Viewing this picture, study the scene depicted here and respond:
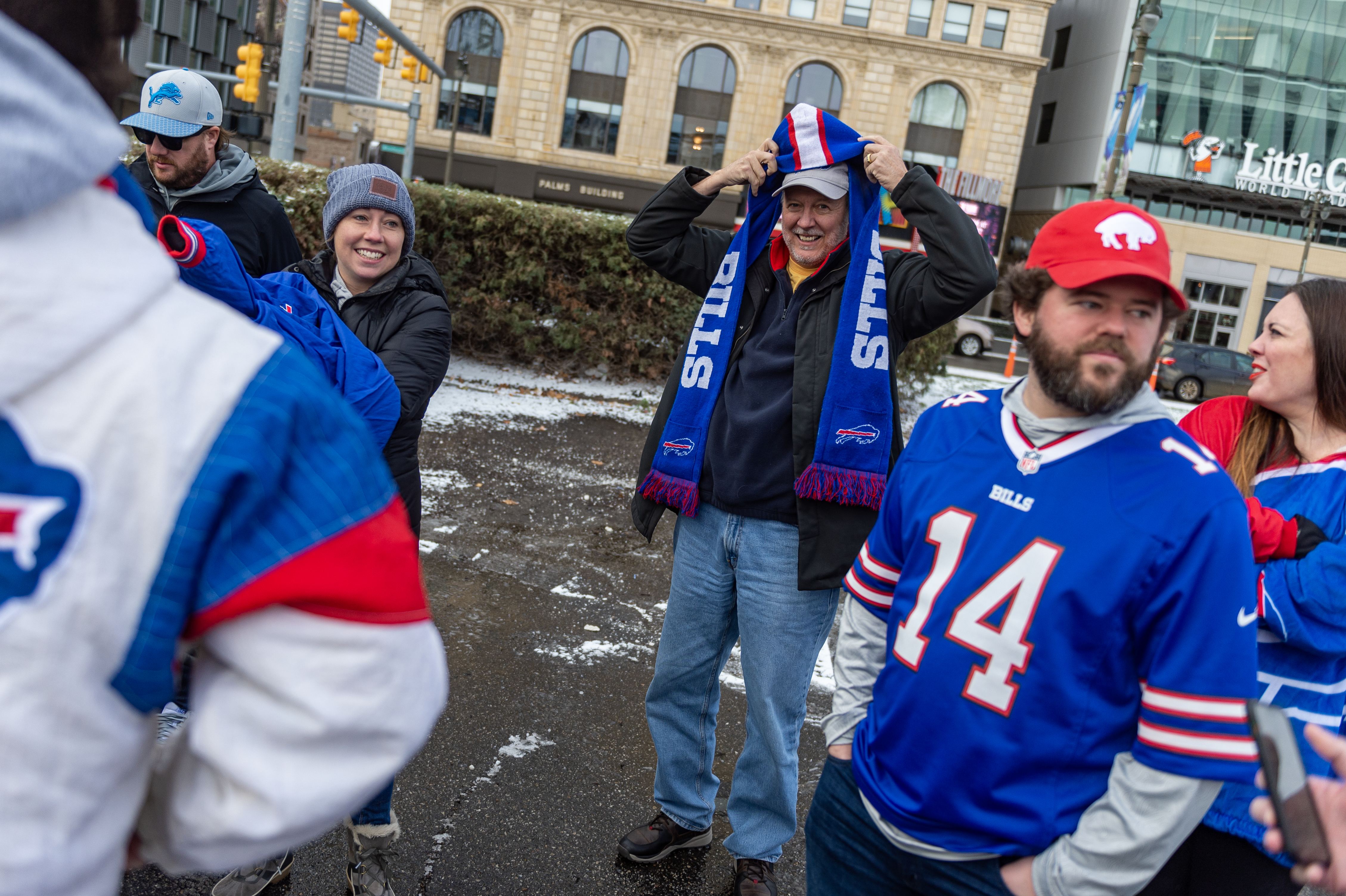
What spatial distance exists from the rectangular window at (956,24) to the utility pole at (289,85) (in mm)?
38866

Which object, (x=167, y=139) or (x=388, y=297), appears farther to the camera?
(x=167, y=139)

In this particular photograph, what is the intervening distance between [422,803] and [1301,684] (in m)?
2.68

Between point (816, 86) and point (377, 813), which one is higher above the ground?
point (816, 86)

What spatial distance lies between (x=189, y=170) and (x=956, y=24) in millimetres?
48173

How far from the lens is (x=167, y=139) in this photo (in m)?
3.73

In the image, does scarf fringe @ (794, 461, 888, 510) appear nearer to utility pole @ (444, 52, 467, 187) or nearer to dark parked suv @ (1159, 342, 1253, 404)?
dark parked suv @ (1159, 342, 1253, 404)

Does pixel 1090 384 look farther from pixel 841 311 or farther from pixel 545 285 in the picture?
pixel 545 285

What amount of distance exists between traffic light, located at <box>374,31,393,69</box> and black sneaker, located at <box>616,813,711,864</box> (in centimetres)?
2231

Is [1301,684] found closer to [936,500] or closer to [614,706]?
[936,500]

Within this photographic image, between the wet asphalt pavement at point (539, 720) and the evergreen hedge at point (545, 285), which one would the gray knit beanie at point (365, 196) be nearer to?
the wet asphalt pavement at point (539, 720)

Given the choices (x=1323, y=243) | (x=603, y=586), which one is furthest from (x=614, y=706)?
(x=1323, y=243)

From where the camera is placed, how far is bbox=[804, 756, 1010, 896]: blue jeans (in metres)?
1.83

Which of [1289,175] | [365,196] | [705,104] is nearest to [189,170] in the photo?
[365,196]

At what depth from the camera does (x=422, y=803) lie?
3.38m
